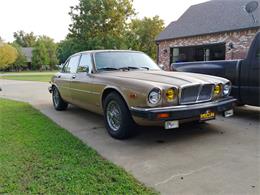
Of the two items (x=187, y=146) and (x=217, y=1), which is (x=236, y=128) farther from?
(x=217, y=1)

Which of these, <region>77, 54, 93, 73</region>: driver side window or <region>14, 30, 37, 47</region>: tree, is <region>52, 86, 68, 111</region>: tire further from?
<region>14, 30, 37, 47</region>: tree

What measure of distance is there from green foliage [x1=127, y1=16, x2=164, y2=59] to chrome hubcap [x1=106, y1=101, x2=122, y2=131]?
2764 cm

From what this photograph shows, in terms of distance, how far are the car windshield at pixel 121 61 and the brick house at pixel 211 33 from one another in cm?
933

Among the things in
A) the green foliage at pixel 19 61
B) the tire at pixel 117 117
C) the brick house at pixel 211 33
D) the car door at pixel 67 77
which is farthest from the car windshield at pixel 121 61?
the green foliage at pixel 19 61

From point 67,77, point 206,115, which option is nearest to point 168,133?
point 206,115

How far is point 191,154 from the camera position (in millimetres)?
3740

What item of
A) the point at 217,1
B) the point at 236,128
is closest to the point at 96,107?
the point at 236,128

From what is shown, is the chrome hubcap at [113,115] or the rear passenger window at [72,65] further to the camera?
the rear passenger window at [72,65]

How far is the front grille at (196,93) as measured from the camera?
13.2 ft

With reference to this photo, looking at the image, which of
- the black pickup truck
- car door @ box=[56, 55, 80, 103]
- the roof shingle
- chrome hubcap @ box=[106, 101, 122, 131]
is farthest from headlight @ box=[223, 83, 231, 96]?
the roof shingle

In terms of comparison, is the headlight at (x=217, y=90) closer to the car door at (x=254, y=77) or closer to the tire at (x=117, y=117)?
the car door at (x=254, y=77)

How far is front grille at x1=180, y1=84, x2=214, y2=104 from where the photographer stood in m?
4.03

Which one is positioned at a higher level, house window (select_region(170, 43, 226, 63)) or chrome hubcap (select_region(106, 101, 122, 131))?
house window (select_region(170, 43, 226, 63))

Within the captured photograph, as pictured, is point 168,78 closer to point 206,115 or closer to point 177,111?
point 177,111
